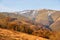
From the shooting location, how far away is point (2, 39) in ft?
133

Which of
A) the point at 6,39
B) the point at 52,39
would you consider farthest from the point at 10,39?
the point at 52,39

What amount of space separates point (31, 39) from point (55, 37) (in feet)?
36.0

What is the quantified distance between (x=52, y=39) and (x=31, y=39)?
10.0 metres

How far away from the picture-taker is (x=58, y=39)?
189 feet

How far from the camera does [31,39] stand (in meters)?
50.5

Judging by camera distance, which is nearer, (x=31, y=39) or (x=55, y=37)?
(x=31, y=39)

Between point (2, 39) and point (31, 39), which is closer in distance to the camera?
point (2, 39)

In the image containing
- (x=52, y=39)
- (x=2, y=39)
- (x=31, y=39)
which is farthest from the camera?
(x=52, y=39)

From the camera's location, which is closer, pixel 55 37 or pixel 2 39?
pixel 2 39

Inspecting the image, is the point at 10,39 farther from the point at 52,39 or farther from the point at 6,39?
the point at 52,39

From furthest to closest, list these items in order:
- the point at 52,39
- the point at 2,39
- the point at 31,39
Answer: the point at 52,39, the point at 31,39, the point at 2,39

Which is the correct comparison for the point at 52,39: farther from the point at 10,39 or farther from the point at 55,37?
the point at 10,39

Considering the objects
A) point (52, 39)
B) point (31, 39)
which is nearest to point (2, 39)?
point (31, 39)

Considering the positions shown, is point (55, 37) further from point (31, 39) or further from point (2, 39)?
point (2, 39)
